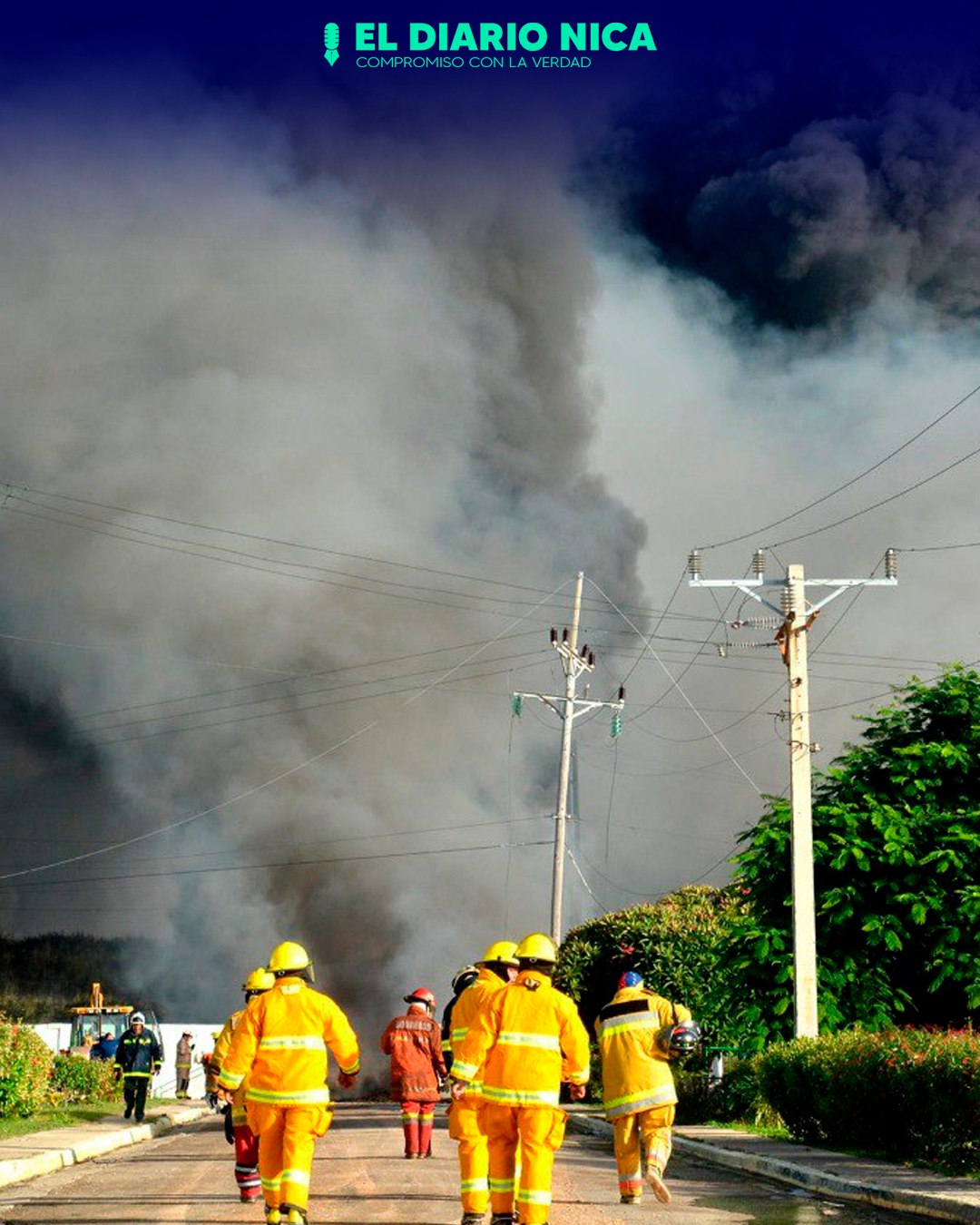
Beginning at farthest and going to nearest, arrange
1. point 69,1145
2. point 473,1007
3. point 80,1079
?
point 80,1079, point 69,1145, point 473,1007

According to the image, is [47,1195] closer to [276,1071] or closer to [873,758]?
[276,1071]

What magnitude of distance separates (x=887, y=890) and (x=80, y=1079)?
51.0ft

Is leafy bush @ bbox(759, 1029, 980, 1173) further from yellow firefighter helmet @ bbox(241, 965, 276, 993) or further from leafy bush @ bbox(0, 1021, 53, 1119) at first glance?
leafy bush @ bbox(0, 1021, 53, 1119)

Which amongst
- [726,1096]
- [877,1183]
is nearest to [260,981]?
[877,1183]

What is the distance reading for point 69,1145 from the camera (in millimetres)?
17922

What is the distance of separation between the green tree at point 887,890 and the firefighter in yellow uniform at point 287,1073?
15.8 m

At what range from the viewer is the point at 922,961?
2458 centimetres

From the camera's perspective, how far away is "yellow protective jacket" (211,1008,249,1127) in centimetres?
1041

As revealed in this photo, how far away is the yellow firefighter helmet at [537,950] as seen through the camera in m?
9.55

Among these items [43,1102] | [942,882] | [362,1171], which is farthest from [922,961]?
[43,1102]

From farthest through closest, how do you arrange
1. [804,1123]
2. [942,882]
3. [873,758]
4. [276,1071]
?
[873,758] → [942,882] → [804,1123] → [276,1071]

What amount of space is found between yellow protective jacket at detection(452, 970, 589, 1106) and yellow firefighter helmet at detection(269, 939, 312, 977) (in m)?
1.11

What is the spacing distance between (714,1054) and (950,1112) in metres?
13.6

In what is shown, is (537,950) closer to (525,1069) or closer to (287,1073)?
(525,1069)
